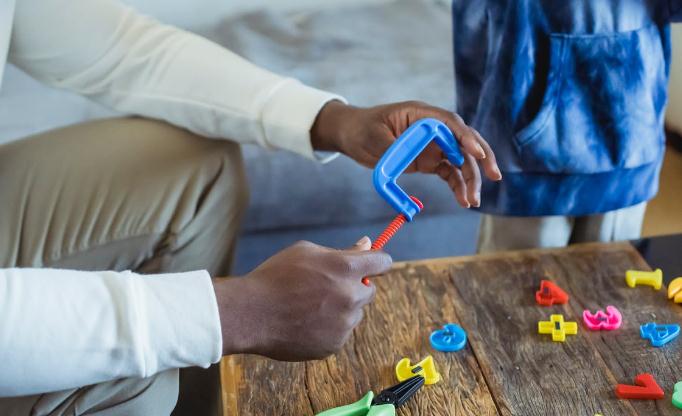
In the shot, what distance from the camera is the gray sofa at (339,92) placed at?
1.48 m

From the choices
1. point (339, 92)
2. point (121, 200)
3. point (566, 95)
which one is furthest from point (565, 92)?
point (339, 92)

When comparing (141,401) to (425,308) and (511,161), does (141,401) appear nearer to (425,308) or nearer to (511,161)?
(425,308)

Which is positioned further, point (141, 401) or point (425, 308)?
point (425, 308)

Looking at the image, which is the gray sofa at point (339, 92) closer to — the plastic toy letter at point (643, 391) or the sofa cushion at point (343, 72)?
the sofa cushion at point (343, 72)

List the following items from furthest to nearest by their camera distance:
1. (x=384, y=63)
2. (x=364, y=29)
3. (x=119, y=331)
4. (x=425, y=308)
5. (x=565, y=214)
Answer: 1. (x=364, y=29)
2. (x=384, y=63)
3. (x=565, y=214)
4. (x=425, y=308)
5. (x=119, y=331)

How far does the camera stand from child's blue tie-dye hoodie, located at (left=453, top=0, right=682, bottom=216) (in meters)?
1.00

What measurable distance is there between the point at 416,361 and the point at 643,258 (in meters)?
0.33

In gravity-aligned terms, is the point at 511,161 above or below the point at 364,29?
above

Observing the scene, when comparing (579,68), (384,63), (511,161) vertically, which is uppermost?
(579,68)

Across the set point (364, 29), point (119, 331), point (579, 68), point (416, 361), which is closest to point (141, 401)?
point (119, 331)

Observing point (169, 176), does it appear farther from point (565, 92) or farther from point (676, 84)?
point (676, 84)

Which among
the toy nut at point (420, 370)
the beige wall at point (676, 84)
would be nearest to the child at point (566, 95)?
the toy nut at point (420, 370)

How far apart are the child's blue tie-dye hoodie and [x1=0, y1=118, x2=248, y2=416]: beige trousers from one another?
346mm

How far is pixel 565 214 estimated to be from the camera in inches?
42.8
